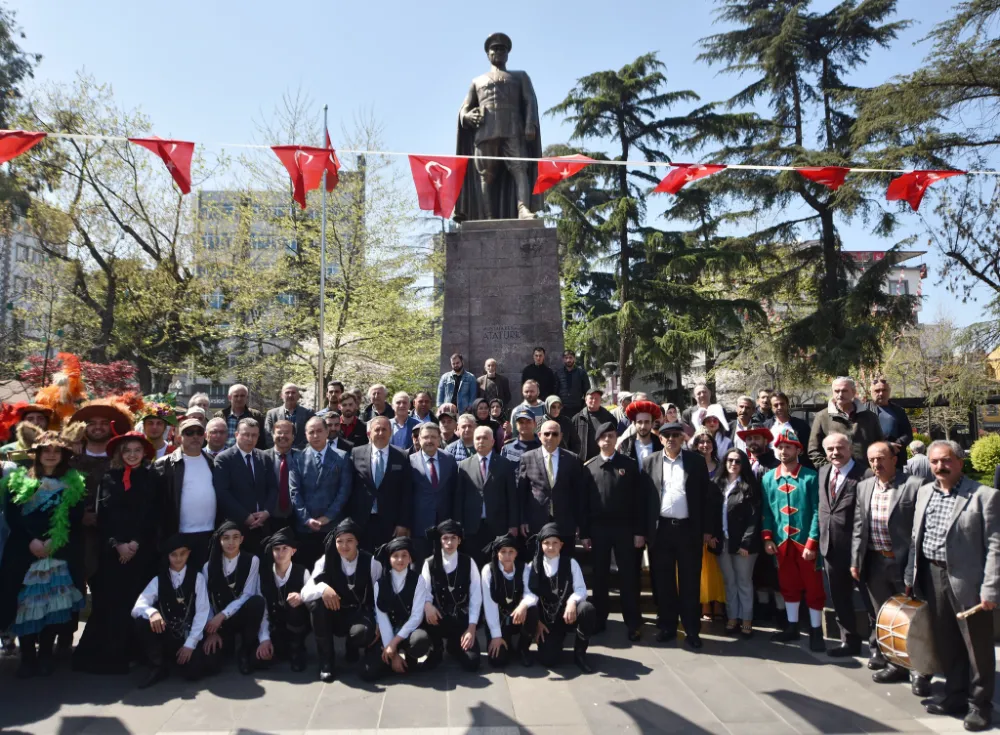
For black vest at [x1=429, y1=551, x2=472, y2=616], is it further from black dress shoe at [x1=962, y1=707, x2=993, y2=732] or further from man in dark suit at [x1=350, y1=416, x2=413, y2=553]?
black dress shoe at [x1=962, y1=707, x2=993, y2=732]

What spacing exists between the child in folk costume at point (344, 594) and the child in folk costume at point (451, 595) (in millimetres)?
430

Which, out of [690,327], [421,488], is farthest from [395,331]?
[421,488]

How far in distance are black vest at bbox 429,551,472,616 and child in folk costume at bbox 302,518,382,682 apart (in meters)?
0.45

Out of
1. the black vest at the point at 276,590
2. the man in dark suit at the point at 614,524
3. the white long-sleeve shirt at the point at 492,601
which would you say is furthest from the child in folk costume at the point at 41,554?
the man in dark suit at the point at 614,524

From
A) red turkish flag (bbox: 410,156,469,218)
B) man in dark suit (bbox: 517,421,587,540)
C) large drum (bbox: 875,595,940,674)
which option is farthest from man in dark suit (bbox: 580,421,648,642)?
red turkish flag (bbox: 410,156,469,218)

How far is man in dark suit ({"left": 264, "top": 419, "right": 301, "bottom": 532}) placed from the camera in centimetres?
585

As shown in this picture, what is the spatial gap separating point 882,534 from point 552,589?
7.97 ft

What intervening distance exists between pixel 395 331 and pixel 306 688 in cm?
1746

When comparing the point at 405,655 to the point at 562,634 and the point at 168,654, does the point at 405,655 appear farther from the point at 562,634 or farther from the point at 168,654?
the point at 168,654

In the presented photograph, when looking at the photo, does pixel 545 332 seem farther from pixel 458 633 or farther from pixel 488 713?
pixel 488 713

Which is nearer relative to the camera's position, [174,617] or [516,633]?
[174,617]

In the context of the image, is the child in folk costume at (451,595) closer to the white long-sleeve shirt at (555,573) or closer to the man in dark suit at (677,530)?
the white long-sleeve shirt at (555,573)

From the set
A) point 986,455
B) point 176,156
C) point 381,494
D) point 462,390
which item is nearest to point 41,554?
point 381,494

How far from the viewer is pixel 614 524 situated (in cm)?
591
